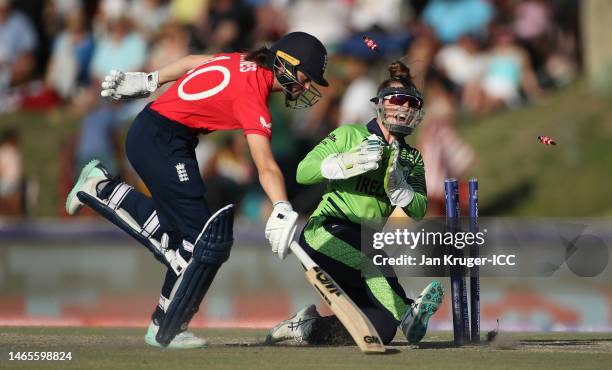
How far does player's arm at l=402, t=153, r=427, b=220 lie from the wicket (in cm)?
19

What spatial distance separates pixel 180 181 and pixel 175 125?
359 mm

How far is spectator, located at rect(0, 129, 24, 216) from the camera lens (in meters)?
16.4

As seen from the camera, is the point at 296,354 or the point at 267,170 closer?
the point at 267,170

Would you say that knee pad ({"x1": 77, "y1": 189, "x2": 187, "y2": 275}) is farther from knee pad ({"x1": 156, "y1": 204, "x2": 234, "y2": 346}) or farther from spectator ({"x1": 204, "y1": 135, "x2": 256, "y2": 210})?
spectator ({"x1": 204, "y1": 135, "x2": 256, "y2": 210})

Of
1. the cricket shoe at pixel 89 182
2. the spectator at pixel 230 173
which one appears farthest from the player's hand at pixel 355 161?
the spectator at pixel 230 173

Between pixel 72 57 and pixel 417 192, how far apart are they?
1037cm

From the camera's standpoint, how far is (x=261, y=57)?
24.5ft

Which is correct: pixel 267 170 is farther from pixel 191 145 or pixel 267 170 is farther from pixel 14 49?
pixel 14 49

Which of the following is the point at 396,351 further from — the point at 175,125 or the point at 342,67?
the point at 342,67

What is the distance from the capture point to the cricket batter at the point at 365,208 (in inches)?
301

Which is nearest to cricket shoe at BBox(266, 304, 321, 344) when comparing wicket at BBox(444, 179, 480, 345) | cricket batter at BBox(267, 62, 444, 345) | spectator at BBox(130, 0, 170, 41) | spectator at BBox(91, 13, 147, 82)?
cricket batter at BBox(267, 62, 444, 345)

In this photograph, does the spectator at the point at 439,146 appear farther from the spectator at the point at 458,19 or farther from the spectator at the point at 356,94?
the spectator at the point at 458,19

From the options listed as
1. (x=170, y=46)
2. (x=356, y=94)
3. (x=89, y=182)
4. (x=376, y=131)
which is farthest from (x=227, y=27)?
(x=376, y=131)

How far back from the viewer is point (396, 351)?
285 inches
